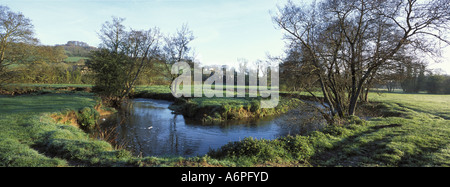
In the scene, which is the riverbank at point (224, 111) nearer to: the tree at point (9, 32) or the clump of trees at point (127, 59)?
the clump of trees at point (127, 59)

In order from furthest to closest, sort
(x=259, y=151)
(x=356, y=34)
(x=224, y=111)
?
(x=224, y=111), (x=356, y=34), (x=259, y=151)

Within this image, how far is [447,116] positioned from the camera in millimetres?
15297

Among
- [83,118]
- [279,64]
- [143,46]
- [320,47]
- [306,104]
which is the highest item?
[143,46]

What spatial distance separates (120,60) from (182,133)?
522 inches

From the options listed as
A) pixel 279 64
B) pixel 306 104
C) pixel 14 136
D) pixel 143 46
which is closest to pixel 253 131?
pixel 306 104

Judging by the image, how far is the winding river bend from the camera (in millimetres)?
9609

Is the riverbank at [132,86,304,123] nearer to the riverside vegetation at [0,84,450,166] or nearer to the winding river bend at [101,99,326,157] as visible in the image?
the winding river bend at [101,99,326,157]

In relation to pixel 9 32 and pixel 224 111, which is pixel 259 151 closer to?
pixel 224 111

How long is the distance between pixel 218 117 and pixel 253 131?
3957 millimetres

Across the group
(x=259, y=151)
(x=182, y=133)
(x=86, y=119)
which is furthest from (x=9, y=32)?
(x=259, y=151)

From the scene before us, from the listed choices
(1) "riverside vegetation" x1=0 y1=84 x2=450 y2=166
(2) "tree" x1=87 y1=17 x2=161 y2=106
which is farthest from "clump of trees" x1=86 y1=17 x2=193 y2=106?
(1) "riverside vegetation" x1=0 y1=84 x2=450 y2=166

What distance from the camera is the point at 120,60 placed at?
69.6ft

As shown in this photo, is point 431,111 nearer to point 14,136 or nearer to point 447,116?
point 447,116

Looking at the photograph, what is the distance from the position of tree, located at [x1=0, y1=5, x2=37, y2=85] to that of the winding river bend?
14581mm
